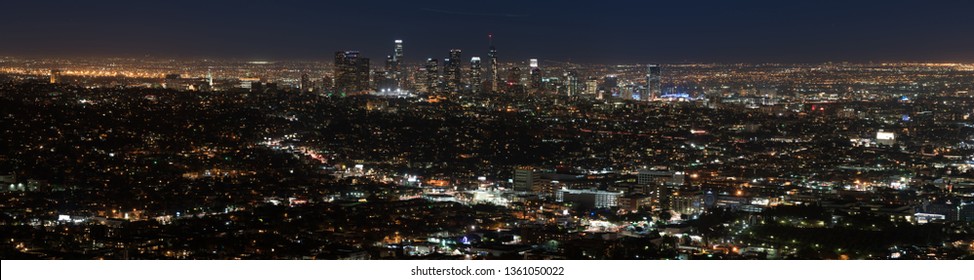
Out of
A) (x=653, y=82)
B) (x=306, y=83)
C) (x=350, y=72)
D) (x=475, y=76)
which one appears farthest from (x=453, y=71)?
(x=653, y=82)

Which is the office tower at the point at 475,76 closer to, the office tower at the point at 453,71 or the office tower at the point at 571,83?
the office tower at the point at 453,71

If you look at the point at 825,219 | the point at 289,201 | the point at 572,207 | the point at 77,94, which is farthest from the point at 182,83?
the point at 825,219

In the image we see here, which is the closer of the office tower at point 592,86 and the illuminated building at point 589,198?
the illuminated building at point 589,198

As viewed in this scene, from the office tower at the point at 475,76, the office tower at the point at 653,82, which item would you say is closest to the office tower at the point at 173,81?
the office tower at the point at 475,76

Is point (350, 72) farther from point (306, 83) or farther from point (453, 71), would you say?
point (453, 71)

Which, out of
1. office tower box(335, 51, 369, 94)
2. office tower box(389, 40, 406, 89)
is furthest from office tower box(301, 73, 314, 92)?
office tower box(389, 40, 406, 89)

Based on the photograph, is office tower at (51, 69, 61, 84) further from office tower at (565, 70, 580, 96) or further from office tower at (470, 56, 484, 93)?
office tower at (565, 70, 580, 96)
